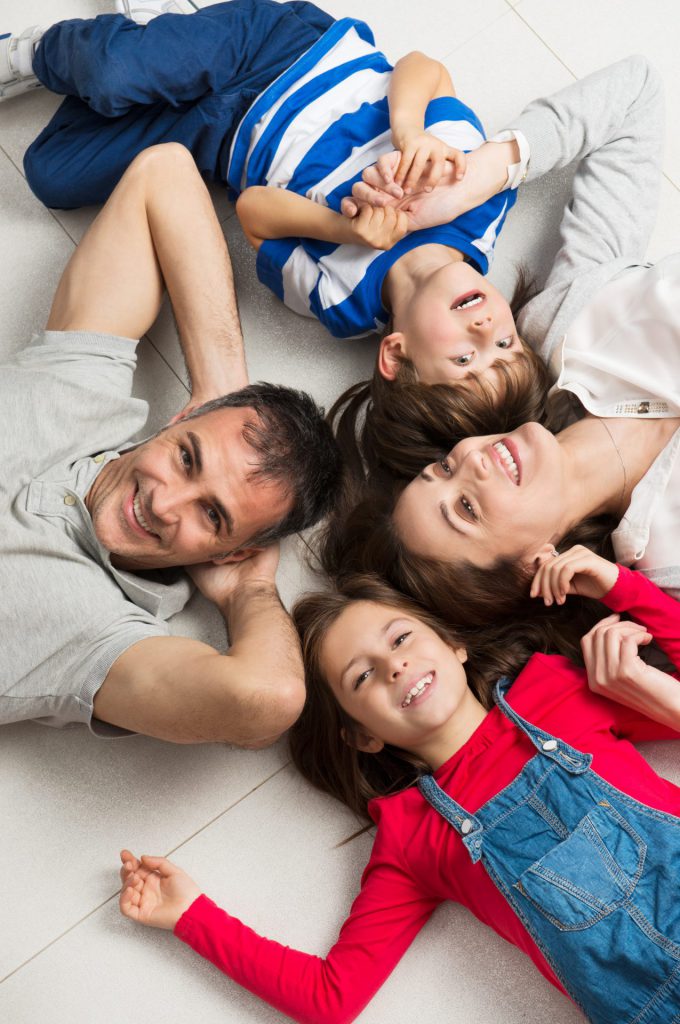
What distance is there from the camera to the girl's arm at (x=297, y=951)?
4.74 ft

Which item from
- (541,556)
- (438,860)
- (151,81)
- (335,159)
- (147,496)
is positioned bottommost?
(438,860)

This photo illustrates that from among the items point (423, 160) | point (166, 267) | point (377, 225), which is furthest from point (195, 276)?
point (423, 160)

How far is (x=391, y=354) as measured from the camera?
1651 millimetres

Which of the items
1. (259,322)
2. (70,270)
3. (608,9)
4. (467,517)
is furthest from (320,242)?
(608,9)

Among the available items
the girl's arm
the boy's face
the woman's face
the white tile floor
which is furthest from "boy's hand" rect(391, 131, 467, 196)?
the girl's arm

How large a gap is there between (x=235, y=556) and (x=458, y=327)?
549mm

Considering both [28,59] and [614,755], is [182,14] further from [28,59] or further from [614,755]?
[614,755]

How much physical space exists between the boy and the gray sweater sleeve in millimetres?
105

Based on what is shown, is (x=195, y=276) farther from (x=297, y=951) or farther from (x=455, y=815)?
(x=297, y=951)

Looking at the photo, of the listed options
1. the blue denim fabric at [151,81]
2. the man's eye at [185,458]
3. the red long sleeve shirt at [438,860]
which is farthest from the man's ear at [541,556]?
the blue denim fabric at [151,81]

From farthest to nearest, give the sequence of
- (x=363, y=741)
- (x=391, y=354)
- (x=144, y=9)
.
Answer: (x=144, y=9) < (x=391, y=354) < (x=363, y=741)

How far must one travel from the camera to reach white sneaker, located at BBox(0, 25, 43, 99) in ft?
6.02

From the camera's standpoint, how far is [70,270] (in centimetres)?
165

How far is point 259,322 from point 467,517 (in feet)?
2.18
